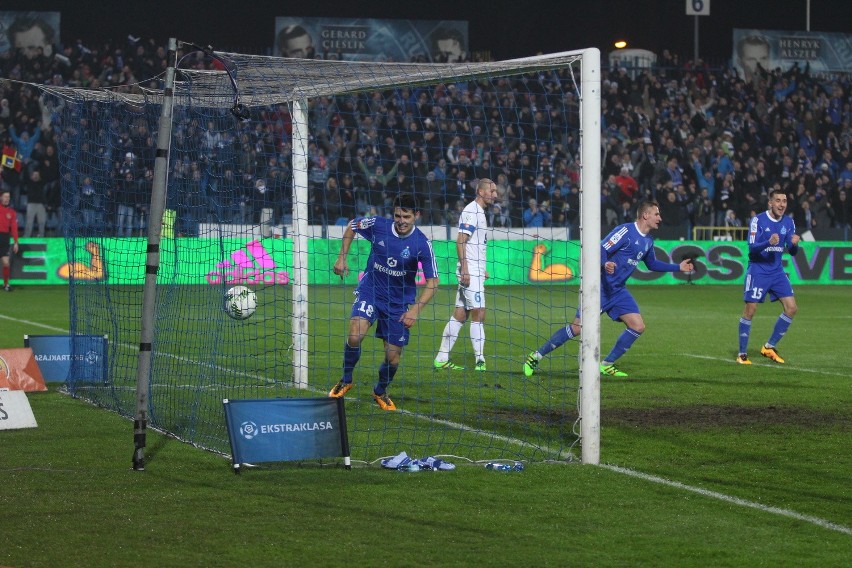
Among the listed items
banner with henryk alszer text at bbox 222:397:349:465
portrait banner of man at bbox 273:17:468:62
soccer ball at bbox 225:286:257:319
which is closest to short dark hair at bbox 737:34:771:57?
portrait banner of man at bbox 273:17:468:62

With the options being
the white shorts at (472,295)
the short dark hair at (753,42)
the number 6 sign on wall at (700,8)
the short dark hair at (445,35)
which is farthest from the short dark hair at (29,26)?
the white shorts at (472,295)

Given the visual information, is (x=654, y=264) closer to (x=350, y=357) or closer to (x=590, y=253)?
(x=350, y=357)

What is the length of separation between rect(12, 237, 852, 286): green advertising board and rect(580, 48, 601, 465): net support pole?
4.91 m

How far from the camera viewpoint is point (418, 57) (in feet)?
121

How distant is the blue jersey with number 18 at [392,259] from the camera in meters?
10.2

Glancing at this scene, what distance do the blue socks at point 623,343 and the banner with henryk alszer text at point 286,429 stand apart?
557cm

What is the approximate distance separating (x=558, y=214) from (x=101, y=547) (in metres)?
24.0

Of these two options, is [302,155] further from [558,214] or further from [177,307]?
[558,214]

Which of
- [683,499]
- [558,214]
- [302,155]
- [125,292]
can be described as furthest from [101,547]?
[558,214]

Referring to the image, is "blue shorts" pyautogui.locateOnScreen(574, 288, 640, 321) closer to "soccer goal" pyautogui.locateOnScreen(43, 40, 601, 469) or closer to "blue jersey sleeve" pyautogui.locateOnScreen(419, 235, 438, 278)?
"soccer goal" pyautogui.locateOnScreen(43, 40, 601, 469)

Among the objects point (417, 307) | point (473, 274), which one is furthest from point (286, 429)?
point (473, 274)

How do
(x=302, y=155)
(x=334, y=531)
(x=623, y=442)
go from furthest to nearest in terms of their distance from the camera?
1. (x=302, y=155)
2. (x=623, y=442)
3. (x=334, y=531)

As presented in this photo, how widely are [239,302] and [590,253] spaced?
432 centimetres

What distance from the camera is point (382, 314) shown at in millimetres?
10188
